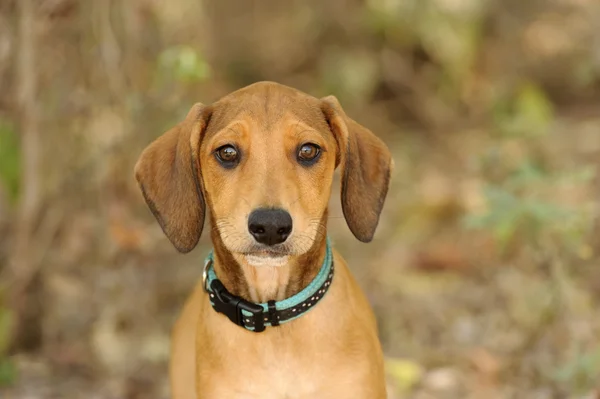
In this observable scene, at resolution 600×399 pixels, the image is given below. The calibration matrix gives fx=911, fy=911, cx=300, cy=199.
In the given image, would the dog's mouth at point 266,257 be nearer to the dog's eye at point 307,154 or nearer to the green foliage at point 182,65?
the dog's eye at point 307,154

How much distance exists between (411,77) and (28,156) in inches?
281

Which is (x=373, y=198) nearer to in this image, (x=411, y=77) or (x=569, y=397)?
(x=569, y=397)

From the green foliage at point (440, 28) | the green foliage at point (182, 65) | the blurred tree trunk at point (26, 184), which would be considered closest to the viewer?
the green foliage at point (182, 65)

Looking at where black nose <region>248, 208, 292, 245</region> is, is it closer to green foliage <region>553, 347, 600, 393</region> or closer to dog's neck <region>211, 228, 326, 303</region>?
dog's neck <region>211, 228, 326, 303</region>

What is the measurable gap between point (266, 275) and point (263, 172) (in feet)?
1.82

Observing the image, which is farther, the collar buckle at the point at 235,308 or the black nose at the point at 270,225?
the collar buckle at the point at 235,308

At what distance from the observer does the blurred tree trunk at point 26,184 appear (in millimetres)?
6074

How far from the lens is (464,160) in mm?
10961

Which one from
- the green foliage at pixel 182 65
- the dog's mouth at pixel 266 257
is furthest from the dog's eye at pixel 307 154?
the green foliage at pixel 182 65

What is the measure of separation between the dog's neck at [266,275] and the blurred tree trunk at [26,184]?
2.44 meters

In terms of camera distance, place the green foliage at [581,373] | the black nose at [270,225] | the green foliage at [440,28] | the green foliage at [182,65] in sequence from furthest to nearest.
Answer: the green foliage at [440,28] → the green foliage at [581,373] → the green foliage at [182,65] → the black nose at [270,225]

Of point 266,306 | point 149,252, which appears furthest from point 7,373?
Result: point 266,306

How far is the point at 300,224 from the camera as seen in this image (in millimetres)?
3896

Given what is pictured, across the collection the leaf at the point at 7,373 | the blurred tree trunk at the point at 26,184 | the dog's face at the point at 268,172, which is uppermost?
the dog's face at the point at 268,172
